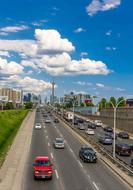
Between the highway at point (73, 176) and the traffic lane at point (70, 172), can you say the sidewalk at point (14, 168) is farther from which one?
the traffic lane at point (70, 172)

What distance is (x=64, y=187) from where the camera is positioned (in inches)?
1207

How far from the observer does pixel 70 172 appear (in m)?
37.5

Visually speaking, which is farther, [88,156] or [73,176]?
[88,156]

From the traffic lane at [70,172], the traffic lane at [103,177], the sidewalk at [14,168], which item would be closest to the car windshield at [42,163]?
the traffic lane at [70,172]

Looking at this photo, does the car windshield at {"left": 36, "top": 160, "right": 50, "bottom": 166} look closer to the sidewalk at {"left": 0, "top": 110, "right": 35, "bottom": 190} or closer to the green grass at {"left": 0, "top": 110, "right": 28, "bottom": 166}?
the sidewalk at {"left": 0, "top": 110, "right": 35, "bottom": 190}

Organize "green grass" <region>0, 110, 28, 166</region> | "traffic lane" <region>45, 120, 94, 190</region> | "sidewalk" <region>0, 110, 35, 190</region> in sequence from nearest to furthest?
"sidewalk" <region>0, 110, 35, 190</region>
"traffic lane" <region>45, 120, 94, 190</region>
"green grass" <region>0, 110, 28, 166</region>

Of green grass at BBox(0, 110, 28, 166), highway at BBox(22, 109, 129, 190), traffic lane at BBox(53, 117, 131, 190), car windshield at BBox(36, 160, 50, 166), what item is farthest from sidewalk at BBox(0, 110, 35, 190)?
traffic lane at BBox(53, 117, 131, 190)

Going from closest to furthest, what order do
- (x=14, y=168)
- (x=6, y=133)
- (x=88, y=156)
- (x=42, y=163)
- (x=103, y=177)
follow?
1. (x=42, y=163)
2. (x=103, y=177)
3. (x=14, y=168)
4. (x=88, y=156)
5. (x=6, y=133)

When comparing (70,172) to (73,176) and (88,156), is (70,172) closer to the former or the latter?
(73,176)

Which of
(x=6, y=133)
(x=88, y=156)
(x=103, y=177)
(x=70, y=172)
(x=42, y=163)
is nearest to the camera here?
(x=42, y=163)

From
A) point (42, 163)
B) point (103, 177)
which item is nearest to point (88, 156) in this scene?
point (103, 177)

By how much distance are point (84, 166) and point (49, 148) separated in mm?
15605

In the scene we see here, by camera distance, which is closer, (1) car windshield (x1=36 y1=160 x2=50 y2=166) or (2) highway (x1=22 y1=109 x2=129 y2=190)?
(2) highway (x1=22 y1=109 x2=129 y2=190)

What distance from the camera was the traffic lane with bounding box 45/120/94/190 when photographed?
103ft
